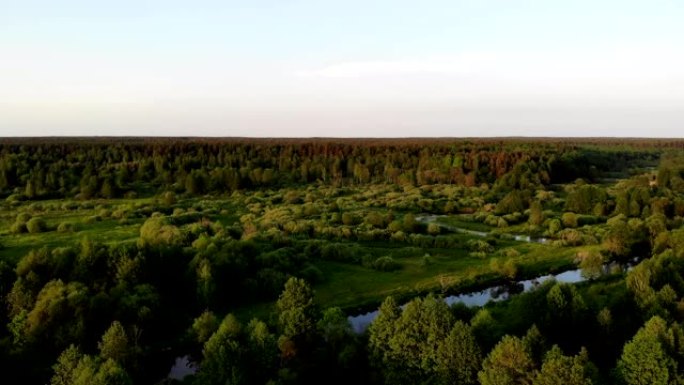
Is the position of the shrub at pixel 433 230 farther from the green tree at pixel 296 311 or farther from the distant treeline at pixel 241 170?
the distant treeline at pixel 241 170

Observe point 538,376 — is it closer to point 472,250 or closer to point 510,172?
point 472,250

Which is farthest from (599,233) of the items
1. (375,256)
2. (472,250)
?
(375,256)

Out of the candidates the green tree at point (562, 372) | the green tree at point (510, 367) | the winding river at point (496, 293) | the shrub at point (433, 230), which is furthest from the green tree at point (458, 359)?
the shrub at point (433, 230)

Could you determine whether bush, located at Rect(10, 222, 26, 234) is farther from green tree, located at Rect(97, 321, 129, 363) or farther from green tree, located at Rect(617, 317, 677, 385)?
green tree, located at Rect(617, 317, 677, 385)

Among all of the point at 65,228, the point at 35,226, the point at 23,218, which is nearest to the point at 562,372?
the point at 65,228

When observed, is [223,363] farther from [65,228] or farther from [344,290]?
[65,228]
